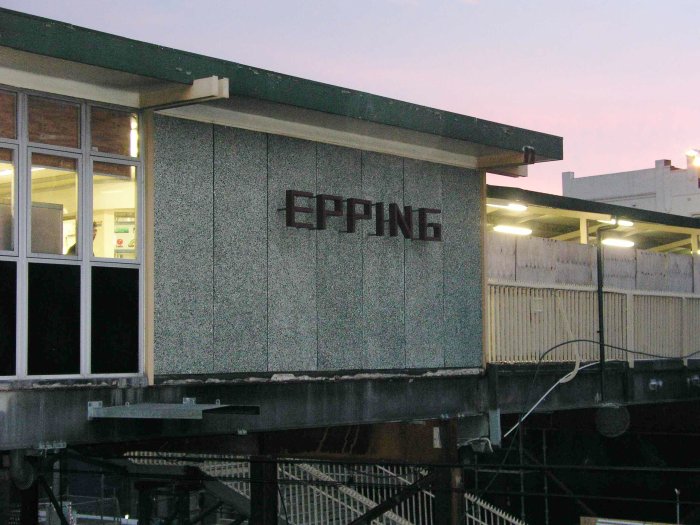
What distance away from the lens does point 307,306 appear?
16.1m

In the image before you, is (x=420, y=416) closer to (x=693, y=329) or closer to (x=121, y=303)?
(x=121, y=303)

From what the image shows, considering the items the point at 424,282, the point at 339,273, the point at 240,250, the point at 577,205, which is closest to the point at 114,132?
the point at 240,250

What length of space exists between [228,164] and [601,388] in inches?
386

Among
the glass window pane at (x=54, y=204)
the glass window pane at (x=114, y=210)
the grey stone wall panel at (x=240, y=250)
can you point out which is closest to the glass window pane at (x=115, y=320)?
the glass window pane at (x=114, y=210)

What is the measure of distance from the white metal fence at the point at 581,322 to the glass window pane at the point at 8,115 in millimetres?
8831

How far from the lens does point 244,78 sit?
14.3 metres

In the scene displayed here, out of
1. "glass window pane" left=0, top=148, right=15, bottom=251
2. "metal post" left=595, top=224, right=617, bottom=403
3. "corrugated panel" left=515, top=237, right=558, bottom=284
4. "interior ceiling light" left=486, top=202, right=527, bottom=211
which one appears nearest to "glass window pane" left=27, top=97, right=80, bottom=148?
"glass window pane" left=0, top=148, right=15, bottom=251

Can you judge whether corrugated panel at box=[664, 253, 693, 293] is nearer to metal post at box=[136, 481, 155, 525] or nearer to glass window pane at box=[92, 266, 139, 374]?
metal post at box=[136, 481, 155, 525]

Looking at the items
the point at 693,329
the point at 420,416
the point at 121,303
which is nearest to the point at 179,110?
the point at 121,303

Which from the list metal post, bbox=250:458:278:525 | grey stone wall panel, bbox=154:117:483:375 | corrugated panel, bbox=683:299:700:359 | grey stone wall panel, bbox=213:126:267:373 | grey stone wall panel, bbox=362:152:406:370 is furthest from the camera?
corrugated panel, bbox=683:299:700:359

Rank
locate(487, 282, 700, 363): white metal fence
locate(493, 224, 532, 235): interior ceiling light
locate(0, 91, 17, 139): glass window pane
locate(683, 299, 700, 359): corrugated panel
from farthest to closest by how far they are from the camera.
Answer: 1. locate(683, 299, 700, 359): corrugated panel
2. locate(493, 224, 532, 235): interior ceiling light
3. locate(487, 282, 700, 363): white metal fence
4. locate(0, 91, 17, 139): glass window pane

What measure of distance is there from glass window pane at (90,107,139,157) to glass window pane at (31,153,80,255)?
43 centimetres

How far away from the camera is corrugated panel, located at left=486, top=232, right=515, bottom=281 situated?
19.5 meters

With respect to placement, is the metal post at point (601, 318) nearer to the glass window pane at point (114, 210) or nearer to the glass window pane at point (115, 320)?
the glass window pane at point (115, 320)
